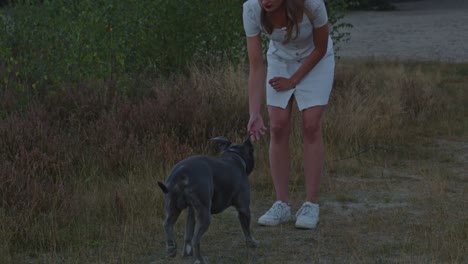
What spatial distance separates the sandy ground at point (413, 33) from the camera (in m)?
18.3

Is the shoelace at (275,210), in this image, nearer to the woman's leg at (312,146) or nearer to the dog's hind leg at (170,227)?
the woman's leg at (312,146)

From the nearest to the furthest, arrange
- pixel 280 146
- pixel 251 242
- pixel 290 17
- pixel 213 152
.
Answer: pixel 251 242 → pixel 290 17 → pixel 280 146 → pixel 213 152

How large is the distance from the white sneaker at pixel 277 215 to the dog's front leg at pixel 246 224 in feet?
1.55

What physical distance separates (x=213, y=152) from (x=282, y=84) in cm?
208

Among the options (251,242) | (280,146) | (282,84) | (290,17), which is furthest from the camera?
(280,146)

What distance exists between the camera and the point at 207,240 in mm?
5719

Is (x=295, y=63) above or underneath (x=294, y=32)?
underneath

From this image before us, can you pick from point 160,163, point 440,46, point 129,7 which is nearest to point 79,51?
point 129,7

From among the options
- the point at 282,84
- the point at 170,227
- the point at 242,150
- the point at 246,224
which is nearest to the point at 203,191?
the point at 170,227

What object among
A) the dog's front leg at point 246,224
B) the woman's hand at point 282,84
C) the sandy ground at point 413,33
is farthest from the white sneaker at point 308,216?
the sandy ground at point 413,33

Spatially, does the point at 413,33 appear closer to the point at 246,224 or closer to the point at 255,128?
the point at 255,128

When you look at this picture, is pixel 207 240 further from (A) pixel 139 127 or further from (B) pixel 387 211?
(A) pixel 139 127

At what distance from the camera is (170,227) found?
4.86 meters

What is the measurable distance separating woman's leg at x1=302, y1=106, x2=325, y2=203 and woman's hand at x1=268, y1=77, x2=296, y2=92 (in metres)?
0.19
